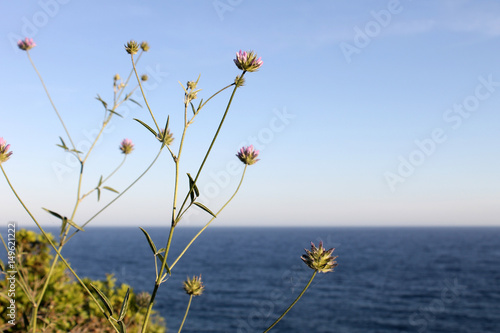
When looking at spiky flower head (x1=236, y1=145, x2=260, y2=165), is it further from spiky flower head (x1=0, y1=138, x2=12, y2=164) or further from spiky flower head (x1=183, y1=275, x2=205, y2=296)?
spiky flower head (x1=0, y1=138, x2=12, y2=164)

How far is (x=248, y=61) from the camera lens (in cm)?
157

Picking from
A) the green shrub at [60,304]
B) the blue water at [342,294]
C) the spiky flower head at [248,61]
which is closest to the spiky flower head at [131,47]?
the spiky flower head at [248,61]

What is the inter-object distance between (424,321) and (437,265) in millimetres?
36497

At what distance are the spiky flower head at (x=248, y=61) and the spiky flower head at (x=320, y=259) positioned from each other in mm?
751

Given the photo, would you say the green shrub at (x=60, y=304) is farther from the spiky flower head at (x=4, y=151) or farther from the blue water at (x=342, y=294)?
the blue water at (x=342, y=294)

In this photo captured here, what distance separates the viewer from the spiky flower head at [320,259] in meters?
1.45

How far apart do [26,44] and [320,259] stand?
2884mm

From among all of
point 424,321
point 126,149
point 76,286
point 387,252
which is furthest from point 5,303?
point 387,252

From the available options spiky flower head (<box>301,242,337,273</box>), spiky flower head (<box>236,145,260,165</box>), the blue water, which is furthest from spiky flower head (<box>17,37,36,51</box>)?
the blue water

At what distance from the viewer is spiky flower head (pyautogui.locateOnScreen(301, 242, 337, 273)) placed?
1.45m

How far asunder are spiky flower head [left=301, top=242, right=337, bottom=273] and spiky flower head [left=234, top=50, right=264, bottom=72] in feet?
2.46

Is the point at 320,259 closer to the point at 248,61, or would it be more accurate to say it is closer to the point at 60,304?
the point at 248,61

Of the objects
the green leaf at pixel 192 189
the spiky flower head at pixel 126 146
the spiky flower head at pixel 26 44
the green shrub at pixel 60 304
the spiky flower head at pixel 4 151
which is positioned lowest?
the green shrub at pixel 60 304

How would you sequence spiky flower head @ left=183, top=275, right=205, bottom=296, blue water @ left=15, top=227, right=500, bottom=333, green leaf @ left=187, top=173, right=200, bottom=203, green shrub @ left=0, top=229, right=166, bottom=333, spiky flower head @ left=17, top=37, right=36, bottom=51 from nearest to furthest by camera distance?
green leaf @ left=187, top=173, right=200, bottom=203
spiky flower head @ left=183, top=275, right=205, bottom=296
spiky flower head @ left=17, top=37, right=36, bottom=51
green shrub @ left=0, top=229, right=166, bottom=333
blue water @ left=15, top=227, right=500, bottom=333
